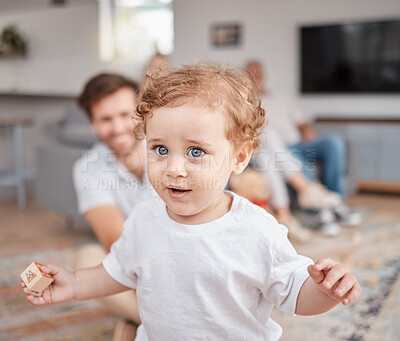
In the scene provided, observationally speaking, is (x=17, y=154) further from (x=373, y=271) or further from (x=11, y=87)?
(x=373, y=271)

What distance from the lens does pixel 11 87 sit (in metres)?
4.64

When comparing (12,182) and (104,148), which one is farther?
(12,182)

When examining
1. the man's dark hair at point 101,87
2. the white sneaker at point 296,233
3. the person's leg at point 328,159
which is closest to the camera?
the man's dark hair at point 101,87

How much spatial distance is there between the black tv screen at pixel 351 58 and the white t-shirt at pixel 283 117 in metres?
1.17

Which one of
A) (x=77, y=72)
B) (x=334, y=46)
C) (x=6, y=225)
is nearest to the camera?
(x=6, y=225)

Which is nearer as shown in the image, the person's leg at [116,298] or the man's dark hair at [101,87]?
the person's leg at [116,298]

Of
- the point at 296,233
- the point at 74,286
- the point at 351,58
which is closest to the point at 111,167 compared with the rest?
the point at 74,286

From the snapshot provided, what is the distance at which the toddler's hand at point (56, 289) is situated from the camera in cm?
71

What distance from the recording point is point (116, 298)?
1.19 meters

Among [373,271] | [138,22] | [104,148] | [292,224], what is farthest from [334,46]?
[104,148]

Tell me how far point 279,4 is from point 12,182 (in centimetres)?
304

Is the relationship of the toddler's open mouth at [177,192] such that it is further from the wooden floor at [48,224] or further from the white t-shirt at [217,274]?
the wooden floor at [48,224]

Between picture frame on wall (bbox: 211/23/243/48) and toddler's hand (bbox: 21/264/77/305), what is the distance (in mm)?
4448

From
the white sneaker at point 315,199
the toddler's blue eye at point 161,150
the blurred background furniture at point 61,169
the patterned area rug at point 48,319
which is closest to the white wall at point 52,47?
the blurred background furniture at point 61,169
